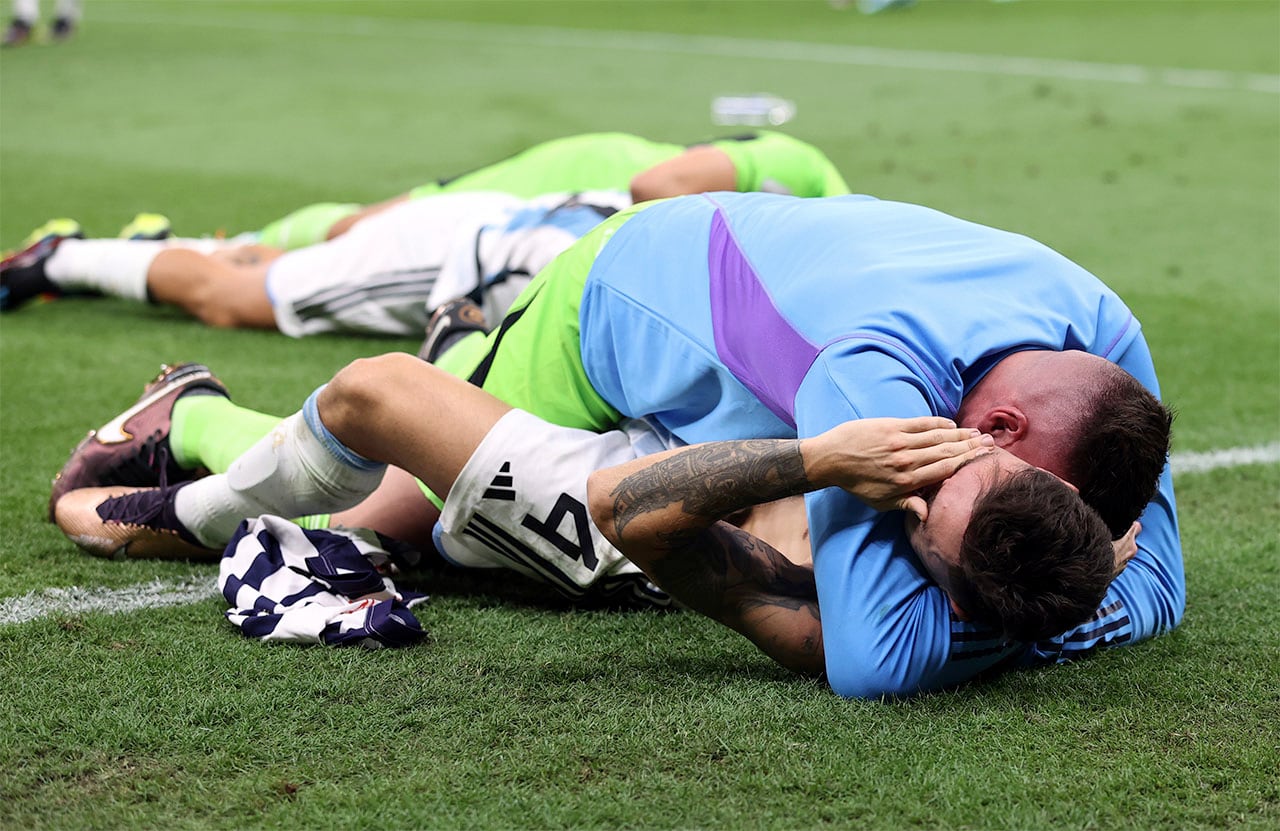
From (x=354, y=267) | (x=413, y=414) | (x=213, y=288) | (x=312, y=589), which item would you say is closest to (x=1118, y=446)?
(x=413, y=414)

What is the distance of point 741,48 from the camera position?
43.7 ft

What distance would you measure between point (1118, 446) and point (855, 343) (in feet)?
1.39

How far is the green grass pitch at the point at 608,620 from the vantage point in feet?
6.89

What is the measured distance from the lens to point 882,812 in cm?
205

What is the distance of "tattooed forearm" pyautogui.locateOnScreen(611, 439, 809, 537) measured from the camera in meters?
2.21

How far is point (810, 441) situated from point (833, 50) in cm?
1140

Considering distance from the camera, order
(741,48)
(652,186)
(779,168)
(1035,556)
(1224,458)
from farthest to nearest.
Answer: (741,48), (779,168), (652,186), (1224,458), (1035,556)

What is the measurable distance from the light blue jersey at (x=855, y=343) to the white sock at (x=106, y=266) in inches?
104

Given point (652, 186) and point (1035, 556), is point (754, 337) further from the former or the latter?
point (652, 186)

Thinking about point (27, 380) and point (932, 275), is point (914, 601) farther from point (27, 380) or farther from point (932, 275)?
point (27, 380)

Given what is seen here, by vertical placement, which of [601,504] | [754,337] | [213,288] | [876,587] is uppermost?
[754,337]

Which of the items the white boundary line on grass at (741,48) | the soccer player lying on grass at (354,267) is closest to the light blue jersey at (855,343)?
the soccer player lying on grass at (354,267)

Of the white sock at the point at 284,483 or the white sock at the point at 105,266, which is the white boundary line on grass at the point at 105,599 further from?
the white sock at the point at 105,266

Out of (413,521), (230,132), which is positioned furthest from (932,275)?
(230,132)
